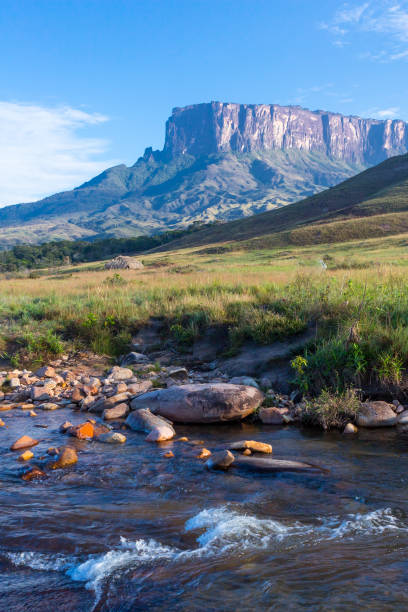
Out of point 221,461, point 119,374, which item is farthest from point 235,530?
point 119,374

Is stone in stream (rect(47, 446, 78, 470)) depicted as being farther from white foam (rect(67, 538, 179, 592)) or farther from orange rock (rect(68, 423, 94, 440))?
white foam (rect(67, 538, 179, 592))

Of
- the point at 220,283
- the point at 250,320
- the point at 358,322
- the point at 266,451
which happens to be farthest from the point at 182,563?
the point at 220,283

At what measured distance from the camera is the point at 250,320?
10.6 metres

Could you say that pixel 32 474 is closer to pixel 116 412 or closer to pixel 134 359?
pixel 116 412

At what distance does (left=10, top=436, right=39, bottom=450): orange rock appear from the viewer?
6738 millimetres

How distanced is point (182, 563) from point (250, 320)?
7.00m

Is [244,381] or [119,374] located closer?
[244,381]

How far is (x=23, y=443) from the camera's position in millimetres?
6789

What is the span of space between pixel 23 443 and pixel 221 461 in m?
3.09

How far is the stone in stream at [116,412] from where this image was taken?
8242 mm

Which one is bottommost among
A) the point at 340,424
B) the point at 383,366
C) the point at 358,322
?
the point at 340,424

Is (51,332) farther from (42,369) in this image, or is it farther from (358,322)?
(358,322)

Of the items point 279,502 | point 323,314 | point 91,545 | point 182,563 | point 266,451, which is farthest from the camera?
point 323,314

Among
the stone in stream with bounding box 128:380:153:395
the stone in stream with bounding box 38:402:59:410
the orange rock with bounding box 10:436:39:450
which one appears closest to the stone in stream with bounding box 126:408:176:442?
the stone in stream with bounding box 128:380:153:395
